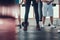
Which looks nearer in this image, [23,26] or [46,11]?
[23,26]

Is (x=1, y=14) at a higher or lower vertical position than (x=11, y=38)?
higher

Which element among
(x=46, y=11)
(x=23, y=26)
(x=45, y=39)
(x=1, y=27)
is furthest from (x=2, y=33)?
(x=46, y=11)

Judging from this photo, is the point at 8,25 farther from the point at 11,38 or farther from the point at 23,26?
the point at 23,26

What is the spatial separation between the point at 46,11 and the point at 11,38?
6.60m

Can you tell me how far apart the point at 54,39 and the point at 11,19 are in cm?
374

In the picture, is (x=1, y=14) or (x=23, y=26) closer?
(x=1, y=14)

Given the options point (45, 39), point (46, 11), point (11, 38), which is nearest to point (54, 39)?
point (45, 39)

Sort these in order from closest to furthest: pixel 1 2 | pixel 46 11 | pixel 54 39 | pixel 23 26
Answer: pixel 1 2, pixel 54 39, pixel 23 26, pixel 46 11

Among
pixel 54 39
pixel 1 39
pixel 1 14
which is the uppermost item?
pixel 1 14

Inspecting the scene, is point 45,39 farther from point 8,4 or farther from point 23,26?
point 8,4

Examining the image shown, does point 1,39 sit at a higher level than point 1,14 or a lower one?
lower

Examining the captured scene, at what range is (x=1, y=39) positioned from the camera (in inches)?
43.2

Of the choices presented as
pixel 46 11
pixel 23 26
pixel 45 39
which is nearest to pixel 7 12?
pixel 45 39

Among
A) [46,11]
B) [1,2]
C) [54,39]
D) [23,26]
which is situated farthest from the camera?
[46,11]
